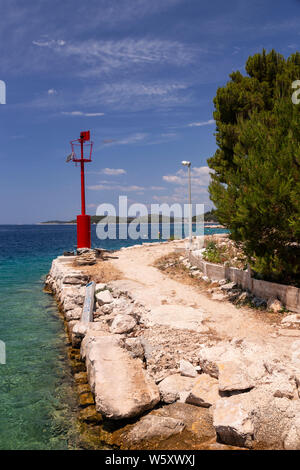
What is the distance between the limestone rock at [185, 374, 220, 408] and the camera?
5.92m

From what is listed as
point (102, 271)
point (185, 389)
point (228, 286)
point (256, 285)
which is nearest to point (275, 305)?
point (256, 285)

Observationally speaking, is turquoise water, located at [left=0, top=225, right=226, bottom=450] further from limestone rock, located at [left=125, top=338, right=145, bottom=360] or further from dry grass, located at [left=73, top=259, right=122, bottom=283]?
dry grass, located at [left=73, top=259, right=122, bottom=283]

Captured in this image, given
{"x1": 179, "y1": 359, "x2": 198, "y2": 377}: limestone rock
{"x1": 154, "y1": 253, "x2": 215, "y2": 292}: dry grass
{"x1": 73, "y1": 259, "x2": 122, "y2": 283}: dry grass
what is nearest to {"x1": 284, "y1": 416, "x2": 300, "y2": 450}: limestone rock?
{"x1": 179, "y1": 359, "x2": 198, "y2": 377}: limestone rock

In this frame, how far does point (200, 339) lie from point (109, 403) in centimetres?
296

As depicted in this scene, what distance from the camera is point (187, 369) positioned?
693 cm

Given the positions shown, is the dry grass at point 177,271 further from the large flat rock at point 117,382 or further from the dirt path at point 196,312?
the large flat rock at point 117,382

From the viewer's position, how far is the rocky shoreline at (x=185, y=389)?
16.6 ft

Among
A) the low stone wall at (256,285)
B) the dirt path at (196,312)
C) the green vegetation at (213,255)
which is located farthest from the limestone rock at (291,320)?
the green vegetation at (213,255)

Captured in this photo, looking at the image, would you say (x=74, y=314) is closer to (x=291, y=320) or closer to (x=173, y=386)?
(x=173, y=386)

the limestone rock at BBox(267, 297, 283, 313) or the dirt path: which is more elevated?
the limestone rock at BBox(267, 297, 283, 313)

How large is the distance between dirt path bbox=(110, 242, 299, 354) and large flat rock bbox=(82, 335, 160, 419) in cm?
219

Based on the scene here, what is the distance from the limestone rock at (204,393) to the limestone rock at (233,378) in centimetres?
26

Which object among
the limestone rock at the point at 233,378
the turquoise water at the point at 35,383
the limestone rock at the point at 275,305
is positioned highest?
the limestone rock at the point at 275,305
